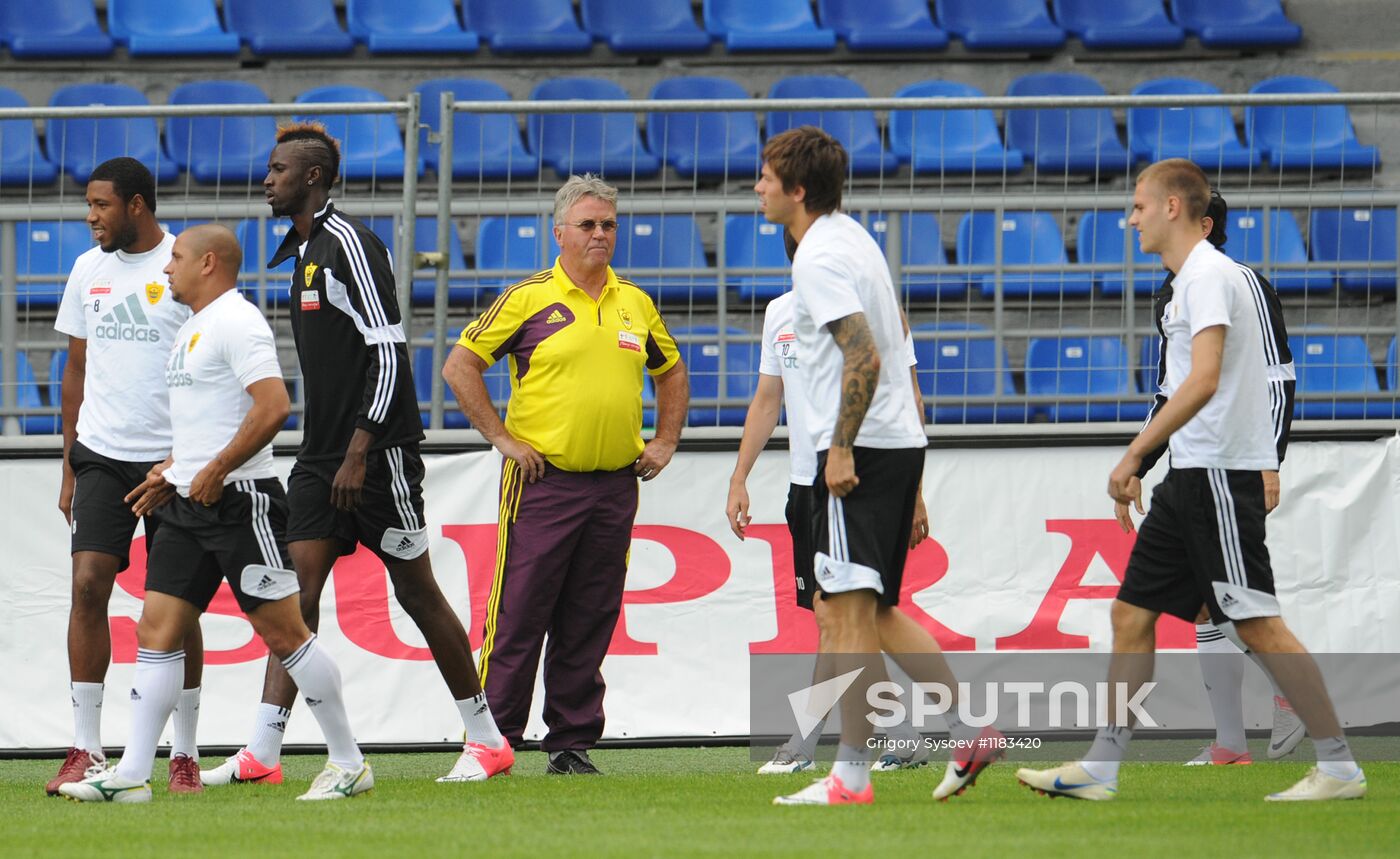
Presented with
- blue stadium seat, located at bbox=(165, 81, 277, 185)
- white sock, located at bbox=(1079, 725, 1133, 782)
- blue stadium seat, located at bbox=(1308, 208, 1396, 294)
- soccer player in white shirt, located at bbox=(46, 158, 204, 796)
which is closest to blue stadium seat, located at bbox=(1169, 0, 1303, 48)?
blue stadium seat, located at bbox=(1308, 208, 1396, 294)

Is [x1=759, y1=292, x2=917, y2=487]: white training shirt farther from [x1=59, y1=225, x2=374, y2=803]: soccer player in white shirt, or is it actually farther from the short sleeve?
the short sleeve

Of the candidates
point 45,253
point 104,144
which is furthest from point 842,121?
point 45,253

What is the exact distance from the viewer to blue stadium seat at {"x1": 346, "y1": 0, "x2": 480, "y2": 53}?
1296 cm

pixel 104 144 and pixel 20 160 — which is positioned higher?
pixel 104 144

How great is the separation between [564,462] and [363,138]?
552 centimetres

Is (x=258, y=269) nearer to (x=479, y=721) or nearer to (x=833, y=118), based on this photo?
(x=479, y=721)

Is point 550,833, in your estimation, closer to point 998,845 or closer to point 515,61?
point 998,845

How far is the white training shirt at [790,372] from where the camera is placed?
6.40 m

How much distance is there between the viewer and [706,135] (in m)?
11.3

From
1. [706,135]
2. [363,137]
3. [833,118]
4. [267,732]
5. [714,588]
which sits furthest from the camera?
[833,118]

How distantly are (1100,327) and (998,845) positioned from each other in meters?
4.46

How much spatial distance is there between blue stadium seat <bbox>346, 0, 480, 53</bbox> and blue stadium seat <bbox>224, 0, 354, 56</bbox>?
0.17m

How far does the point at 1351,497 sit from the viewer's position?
7727mm

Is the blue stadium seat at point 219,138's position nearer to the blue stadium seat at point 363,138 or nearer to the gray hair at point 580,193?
the blue stadium seat at point 363,138
